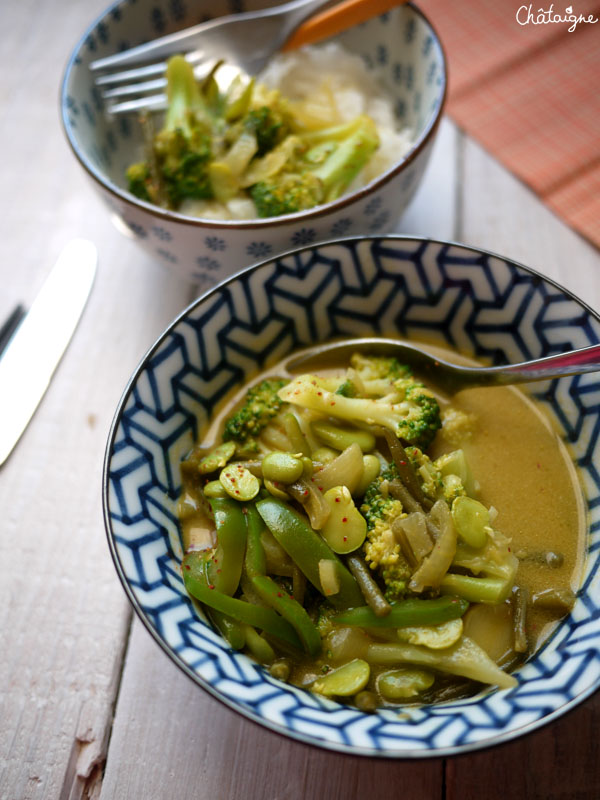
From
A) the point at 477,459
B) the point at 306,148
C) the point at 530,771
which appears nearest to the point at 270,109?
the point at 306,148

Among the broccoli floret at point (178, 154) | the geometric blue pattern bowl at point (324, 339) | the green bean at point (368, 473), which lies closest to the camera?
the geometric blue pattern bowl at point (324, 339)

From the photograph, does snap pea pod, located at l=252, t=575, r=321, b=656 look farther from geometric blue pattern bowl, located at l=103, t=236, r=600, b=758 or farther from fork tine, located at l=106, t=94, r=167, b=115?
fork tine, located at l=106, t=94, r=167, b=115

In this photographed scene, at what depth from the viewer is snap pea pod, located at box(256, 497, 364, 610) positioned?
1.53 meters

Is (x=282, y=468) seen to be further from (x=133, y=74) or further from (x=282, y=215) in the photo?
(x=133, y=74)

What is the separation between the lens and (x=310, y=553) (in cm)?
153

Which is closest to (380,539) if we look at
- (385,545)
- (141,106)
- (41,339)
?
(385,545)

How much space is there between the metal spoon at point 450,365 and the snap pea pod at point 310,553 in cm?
57

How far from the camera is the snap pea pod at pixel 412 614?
4.76ft

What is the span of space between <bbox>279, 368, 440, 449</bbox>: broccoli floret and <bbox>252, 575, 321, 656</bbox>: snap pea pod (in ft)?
1.50

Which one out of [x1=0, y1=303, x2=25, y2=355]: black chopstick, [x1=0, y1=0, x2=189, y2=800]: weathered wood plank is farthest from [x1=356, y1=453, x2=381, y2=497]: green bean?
[x1=0, y1=303, x2=25, y2=355]: black chopstick

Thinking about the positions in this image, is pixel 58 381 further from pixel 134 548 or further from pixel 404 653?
pixel 404 653

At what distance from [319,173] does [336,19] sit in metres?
0.58

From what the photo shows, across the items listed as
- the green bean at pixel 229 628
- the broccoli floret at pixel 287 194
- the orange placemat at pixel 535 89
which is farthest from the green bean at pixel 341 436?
the orange placemat at pixel 535 89

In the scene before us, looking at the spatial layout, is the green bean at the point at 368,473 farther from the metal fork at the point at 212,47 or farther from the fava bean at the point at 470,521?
the metal fork at the point at 212,47
